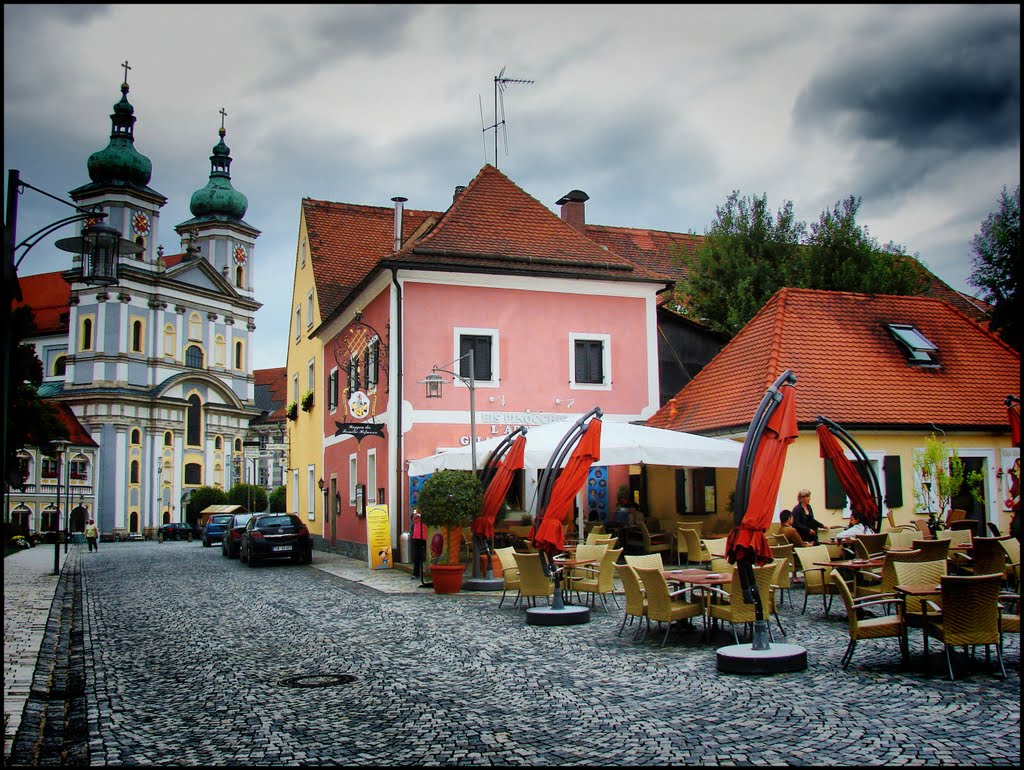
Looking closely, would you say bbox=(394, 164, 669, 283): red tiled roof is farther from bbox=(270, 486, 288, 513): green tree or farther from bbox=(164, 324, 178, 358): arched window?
bbox=(270, 486, 288, 513): green tree

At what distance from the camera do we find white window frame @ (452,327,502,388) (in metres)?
23.2

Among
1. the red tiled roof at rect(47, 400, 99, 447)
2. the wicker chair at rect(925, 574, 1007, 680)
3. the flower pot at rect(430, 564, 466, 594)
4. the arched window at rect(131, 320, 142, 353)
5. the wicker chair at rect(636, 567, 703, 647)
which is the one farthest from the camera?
the arched window at rect(131, 320, 142, 353)

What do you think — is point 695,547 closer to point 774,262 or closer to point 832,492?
point 832,492

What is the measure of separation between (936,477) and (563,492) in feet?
30.8

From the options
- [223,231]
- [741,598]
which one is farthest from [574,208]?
[223,231]

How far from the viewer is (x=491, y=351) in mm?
23438

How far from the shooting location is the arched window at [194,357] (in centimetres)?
7528

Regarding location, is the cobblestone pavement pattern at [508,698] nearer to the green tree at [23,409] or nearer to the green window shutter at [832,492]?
the green tree at [23,409]

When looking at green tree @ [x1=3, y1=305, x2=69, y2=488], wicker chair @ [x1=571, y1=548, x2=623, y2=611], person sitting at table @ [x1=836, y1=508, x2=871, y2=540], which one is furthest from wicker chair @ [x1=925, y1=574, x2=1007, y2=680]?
green tree @ [x1=3, y1=305, x2=69, y2=488]

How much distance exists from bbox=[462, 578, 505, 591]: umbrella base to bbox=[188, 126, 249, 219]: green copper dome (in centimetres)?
7627

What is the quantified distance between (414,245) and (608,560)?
1211cm

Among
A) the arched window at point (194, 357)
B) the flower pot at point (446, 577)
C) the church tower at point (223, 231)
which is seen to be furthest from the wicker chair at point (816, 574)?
the church tower at point (223, 231)

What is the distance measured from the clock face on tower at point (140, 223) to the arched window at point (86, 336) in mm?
8588

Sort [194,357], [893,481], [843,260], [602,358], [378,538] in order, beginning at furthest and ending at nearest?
[194,357] → [843,260] → [602,358] → [378,538] → [893,481]
